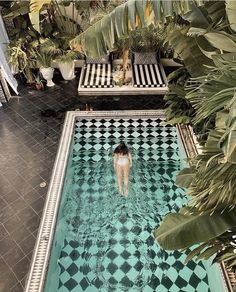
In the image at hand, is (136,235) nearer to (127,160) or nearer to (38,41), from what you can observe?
(127,160)

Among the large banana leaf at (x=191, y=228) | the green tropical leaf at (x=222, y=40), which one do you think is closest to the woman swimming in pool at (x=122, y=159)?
the large banana leaf at (x=191, y=228)

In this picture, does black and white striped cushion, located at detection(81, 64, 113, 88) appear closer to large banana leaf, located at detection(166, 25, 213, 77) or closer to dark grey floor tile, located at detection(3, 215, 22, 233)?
dark grey floor tile, located at detection(3, 215, 22, 233)

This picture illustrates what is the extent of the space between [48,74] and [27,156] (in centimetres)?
295

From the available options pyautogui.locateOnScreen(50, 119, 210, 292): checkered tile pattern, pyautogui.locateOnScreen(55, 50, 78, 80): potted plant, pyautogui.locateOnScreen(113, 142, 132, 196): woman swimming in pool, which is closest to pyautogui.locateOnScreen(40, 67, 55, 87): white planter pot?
pyautogui.locateOnScreen(55, 50, 78, 80): potted plant

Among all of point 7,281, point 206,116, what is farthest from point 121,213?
point 206,116

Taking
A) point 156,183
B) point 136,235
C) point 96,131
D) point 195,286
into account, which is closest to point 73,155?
point 96,131

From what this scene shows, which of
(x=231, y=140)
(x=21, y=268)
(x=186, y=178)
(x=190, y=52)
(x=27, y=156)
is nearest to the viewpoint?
(x=231, y=140)

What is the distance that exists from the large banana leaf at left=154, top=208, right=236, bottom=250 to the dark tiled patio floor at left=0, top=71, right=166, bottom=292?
10.0 feet

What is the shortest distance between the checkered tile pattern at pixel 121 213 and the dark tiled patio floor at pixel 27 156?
21.7 inches

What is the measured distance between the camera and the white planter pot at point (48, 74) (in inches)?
345

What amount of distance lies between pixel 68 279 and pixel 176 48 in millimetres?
3789

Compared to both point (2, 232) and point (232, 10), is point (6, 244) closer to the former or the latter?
point (2, 232)

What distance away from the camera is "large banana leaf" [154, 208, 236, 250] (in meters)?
2.47

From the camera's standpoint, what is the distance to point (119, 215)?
19.3ft
